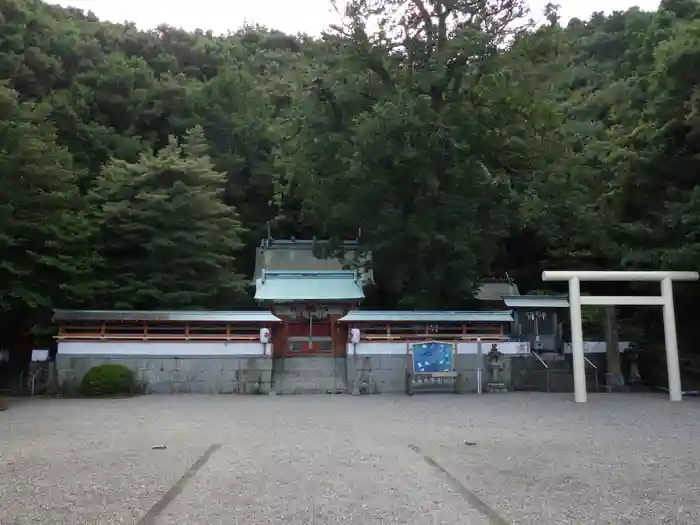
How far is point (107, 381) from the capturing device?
47.1 ft

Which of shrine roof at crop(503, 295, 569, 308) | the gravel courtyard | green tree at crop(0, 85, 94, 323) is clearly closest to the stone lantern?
shrine roof at crop(503, 295, 569, 308)

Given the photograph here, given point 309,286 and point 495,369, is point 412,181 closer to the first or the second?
point 495,369

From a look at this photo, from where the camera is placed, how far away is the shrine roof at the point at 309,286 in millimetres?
19469

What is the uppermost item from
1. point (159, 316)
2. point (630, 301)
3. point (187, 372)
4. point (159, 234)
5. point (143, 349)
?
point (159, 234)

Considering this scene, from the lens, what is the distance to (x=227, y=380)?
1535 cm

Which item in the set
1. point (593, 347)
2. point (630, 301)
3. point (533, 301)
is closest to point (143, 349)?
point (533, 301)

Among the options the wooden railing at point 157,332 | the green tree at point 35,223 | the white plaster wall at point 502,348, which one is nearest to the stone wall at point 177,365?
the wooden railing at point 157,332

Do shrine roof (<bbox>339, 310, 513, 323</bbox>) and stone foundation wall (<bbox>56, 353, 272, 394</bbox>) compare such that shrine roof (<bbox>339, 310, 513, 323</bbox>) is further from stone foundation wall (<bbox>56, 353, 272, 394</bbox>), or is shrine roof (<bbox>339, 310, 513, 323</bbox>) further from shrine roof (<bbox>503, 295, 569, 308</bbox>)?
Answer: stone foundation wall (<bbox>56, 353, 272, 394</bbox>)

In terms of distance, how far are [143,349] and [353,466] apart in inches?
406

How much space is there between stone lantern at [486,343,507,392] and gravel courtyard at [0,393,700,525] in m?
3.86

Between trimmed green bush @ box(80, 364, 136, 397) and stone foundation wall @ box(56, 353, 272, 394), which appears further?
stone foundation wall @ box(56, 353, 272, 394)

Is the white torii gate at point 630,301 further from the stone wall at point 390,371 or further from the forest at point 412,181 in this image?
the stone wall at point 390,371

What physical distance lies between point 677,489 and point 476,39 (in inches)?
475

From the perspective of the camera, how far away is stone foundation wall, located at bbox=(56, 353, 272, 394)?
1507 cm
